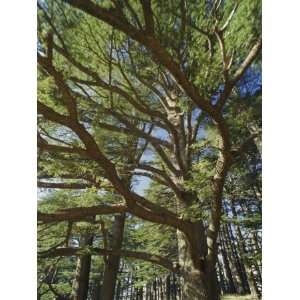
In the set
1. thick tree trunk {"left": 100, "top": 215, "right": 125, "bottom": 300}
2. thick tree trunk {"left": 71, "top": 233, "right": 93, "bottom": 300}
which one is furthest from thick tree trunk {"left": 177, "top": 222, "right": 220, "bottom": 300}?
thick tree trunk {"left": 71, "top": 233, "right": 93, "bottom": 300}

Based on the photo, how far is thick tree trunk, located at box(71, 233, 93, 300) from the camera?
240 centimetres

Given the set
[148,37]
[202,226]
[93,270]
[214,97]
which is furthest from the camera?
[93,270]

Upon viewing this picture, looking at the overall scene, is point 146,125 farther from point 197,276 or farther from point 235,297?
point 235,297

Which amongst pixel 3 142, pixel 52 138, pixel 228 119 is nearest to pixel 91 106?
pixel 52 138

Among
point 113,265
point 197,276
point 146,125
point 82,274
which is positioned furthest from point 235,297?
point 146,125

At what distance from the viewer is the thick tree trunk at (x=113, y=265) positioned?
246 cm

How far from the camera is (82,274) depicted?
2568mm

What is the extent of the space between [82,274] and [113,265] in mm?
268

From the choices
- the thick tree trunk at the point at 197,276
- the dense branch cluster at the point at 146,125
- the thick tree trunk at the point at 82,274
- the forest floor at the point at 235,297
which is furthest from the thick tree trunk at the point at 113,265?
the forest floor at the point at 235,297

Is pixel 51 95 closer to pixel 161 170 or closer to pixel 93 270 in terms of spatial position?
pixel 161 170

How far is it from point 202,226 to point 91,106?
1125 mm

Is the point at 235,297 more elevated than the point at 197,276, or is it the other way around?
the point at 197,276

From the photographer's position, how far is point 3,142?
143 centimetres
